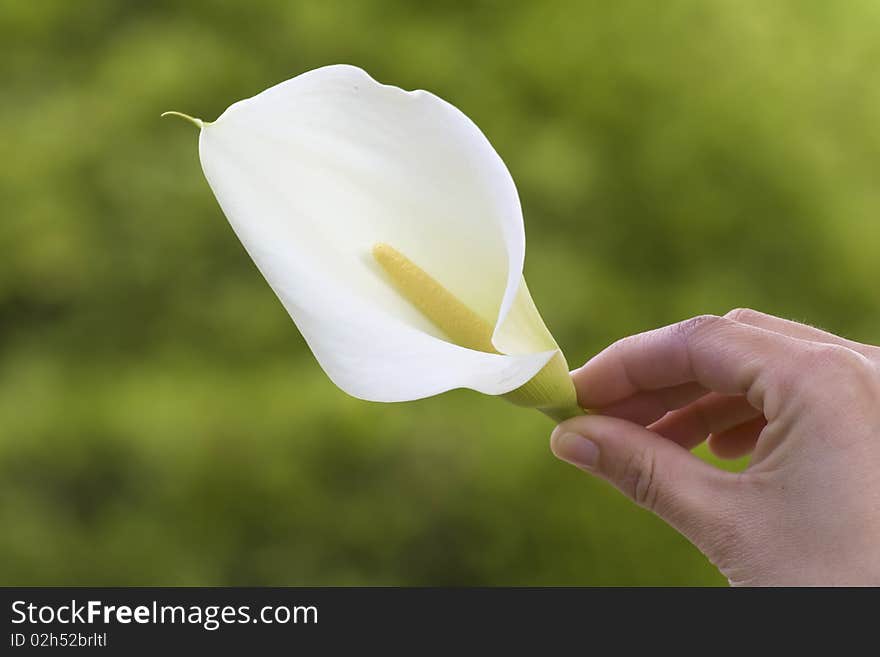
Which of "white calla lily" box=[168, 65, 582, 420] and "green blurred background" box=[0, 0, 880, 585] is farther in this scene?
"green blurred background" box=[0, 0, 880, 585]

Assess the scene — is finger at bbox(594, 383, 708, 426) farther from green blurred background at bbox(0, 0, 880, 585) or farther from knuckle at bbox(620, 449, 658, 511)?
green blurred background at bbox(0, 0, 880, 585)

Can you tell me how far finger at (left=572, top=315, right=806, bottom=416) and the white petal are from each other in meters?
0.10

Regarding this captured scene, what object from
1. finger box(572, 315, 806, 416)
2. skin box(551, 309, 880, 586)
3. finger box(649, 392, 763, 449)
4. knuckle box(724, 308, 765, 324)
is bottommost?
skin box(551, 309, 880, 586)

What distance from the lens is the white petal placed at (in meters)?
0.43

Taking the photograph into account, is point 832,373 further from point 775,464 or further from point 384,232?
point 384,232

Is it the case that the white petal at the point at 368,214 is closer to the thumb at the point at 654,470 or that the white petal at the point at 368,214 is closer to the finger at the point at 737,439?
the thumb at the point at 654,470

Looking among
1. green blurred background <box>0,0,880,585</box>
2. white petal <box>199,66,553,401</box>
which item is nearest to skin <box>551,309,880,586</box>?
white petal <box>199,66,553,401</box>

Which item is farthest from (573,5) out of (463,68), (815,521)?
(815,521)

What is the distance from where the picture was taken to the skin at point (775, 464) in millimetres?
443

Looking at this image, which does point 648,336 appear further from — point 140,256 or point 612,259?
point 140,256

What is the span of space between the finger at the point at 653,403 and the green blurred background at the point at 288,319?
40 centimetres

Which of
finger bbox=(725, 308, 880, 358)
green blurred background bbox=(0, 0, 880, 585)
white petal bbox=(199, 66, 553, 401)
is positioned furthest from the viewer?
green blurred background bbox=(0, 0, 880, 585)

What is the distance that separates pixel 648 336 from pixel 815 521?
0.53ft

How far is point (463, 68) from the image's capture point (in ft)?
4.32
